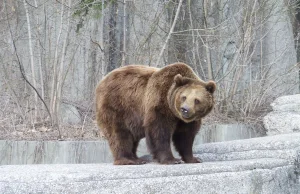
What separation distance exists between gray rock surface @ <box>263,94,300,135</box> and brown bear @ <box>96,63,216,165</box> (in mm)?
2952

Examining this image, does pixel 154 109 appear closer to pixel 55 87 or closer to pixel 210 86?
pixel 210 86

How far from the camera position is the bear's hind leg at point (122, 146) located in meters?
6.14

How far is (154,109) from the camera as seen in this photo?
582 cm

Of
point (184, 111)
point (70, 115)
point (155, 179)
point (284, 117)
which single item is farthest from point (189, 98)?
point (70, 115)

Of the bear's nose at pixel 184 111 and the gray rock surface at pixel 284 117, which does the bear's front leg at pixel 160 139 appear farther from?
the gray rock surface at pixel 284 117

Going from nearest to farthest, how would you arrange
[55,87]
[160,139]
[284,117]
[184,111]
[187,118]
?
[184,111] < [187,118] < [160,139] < [284,117] < [55,87]

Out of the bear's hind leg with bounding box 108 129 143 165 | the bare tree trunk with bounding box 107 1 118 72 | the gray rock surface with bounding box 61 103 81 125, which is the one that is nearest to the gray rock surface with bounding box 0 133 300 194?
the bear's hind leg with bounding box 108 129 143 165

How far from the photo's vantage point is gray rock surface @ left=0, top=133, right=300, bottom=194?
4660 millimetres

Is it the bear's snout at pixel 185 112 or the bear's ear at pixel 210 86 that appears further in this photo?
the bear's ear at pixel 210 86

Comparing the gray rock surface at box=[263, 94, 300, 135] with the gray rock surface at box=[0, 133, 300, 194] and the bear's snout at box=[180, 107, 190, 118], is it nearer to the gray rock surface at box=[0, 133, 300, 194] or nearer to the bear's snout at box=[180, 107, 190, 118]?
the gray rock surface at box=[0, 133, 300, 194]

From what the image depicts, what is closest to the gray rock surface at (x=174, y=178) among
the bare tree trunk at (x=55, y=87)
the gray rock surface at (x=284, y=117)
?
the gray rock surface at (x=284, y=117)

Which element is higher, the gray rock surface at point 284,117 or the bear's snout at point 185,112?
the bear's snout at point 185,112

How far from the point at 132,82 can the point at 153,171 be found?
153 centimetres

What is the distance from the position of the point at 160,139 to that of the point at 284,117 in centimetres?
376
